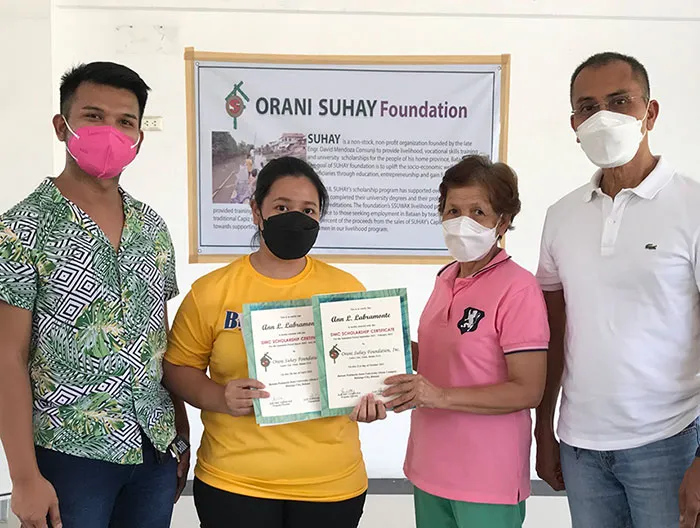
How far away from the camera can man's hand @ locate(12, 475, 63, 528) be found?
1294 millimetres

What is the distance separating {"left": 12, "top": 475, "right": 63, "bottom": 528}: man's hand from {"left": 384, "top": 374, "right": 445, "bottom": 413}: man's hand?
767mm

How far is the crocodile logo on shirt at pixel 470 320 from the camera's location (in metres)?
1.52

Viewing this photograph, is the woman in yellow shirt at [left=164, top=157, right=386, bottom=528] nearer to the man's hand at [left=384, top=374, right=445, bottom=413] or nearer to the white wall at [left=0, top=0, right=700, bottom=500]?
the man's hand at [left=384, top=374, right=445, bottom=413]

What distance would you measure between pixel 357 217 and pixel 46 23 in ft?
6.26

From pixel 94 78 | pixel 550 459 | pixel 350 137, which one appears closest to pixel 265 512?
pixel 550 459

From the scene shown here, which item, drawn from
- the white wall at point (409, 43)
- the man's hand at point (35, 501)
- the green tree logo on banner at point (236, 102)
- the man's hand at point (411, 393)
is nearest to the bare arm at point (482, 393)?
the man's hand at point (411, 393)

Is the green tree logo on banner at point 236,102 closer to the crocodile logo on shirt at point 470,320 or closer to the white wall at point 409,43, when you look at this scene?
the white wall at point 409,43

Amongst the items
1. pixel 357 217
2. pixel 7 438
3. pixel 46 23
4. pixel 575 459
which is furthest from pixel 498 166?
pixel 46 23

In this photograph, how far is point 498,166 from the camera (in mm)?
1604

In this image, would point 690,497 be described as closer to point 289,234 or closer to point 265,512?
point 265,512

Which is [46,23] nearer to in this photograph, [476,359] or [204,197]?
[204,197]

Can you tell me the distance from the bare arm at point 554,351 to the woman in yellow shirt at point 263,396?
21.0 inches

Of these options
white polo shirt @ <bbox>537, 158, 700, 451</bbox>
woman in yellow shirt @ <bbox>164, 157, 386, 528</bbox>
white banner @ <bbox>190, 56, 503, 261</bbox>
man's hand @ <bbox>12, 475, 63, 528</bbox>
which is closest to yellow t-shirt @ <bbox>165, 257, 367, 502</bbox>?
woman in yellow shirt @ <bbox>164, 157, 386, 528</bbox>

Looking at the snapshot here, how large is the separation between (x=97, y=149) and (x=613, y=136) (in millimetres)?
1217
